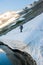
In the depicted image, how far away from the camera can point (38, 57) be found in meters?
6.16

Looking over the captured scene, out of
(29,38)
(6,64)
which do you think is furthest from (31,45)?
(6,64)

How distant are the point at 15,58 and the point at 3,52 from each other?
30 cm

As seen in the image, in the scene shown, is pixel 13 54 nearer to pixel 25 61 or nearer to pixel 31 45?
pixel 25 61

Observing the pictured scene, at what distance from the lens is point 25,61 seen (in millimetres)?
4414

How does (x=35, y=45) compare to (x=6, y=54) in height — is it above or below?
above

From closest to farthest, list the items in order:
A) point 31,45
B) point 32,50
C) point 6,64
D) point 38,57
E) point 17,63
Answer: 1. point 6,64
2. point 17,63
3. point 38,57
4. point 32,50
5. point 31,45

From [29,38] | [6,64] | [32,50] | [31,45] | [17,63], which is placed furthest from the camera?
[29,38]

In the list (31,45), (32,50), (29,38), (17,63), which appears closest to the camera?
(17,63)

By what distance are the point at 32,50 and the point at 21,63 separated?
2.41m

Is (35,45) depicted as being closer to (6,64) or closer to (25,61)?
(25,61)

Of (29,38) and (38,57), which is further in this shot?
(29,38)

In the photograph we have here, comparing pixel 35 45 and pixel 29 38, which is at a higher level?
pixel 29 38

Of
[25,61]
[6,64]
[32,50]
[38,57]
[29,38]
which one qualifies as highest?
[29,38]

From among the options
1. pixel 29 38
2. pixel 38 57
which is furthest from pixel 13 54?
pixel 29 38
